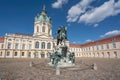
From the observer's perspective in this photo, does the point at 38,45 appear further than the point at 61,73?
Yes

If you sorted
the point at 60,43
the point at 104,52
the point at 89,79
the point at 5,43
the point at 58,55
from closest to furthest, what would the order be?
the point at 89,79, the point at 58,55, the point at 60,43, the point at 5,43, the point at 104,52

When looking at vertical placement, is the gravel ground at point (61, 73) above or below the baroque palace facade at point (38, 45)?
below

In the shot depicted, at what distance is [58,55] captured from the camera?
50.9 feet

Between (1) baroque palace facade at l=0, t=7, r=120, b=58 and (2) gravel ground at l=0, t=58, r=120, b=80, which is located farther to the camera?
(1) baroque palace facade at l=0, t=7, r=120, b=58

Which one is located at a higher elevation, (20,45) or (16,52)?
(20,45)

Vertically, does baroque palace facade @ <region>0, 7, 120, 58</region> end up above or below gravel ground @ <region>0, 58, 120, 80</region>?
above

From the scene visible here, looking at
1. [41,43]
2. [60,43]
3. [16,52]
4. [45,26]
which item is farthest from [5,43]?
[60,43]

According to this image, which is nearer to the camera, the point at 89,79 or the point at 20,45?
the point at 89,79

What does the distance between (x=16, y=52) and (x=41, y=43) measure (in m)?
13.4

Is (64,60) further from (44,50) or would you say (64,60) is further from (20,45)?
(20,45)

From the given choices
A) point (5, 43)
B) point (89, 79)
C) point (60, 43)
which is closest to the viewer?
point (89, 79)

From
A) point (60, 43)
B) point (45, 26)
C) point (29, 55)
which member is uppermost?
point (45, 26)

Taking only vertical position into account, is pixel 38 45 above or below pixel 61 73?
above

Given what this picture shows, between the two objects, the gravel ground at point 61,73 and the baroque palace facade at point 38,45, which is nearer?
the gravel ground at point 61,73
